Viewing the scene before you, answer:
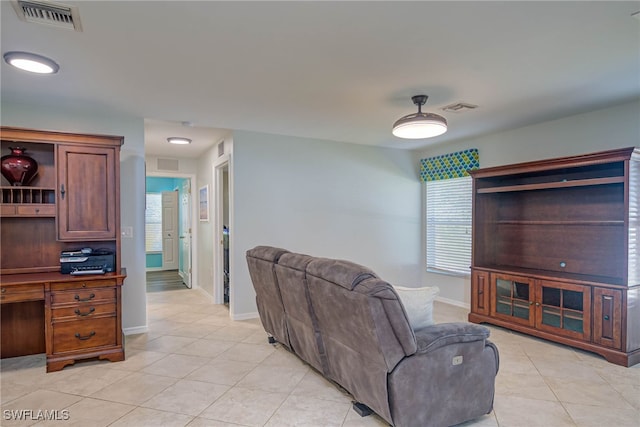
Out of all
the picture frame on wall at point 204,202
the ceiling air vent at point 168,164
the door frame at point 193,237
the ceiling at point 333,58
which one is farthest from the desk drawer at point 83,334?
the ceiling air vent at point 168,164

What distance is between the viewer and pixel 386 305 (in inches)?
78.0

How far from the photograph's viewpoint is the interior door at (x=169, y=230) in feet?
27.2

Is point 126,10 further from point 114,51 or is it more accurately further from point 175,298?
point 175,298

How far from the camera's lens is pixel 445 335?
2164mm

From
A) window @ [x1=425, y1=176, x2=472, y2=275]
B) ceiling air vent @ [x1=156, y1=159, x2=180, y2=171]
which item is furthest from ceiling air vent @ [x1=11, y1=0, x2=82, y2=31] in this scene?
window @ [x1=425, y1=176, x2=472, y2=275]

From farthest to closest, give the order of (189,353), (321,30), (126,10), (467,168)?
(467,168) < (189,353) < (321,30) < (126,10)

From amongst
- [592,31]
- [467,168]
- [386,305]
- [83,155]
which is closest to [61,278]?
[83,155]

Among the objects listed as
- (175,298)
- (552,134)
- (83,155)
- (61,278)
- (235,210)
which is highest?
(552,134)

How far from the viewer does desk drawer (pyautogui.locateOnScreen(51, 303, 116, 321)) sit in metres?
3.10

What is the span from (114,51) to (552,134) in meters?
4.40

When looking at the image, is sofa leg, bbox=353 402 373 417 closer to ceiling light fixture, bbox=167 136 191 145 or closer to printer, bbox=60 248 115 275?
printer, bbox=60 248 115 275

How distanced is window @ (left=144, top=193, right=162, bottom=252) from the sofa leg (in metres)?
7.57

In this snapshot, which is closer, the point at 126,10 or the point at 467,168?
the point at 126,10

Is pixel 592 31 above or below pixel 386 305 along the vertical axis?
above
